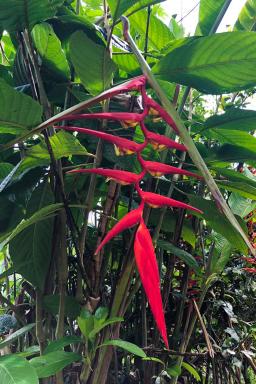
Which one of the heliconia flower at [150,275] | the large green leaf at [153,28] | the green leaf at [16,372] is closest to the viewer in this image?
the heliconia flower at [150,275]

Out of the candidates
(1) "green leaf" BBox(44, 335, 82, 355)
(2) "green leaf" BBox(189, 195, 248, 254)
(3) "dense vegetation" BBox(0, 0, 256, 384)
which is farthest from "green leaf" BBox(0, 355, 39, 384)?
(2) "green leaf" BBox(189, 195, 248, 254)

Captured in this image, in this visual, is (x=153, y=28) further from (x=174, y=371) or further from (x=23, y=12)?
(x=174, y=371)

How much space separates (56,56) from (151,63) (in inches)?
6.8

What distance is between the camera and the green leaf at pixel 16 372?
370 mm

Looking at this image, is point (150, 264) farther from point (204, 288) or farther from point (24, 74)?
point (204, 288)

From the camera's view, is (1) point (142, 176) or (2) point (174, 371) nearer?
(1) point (142, 176)

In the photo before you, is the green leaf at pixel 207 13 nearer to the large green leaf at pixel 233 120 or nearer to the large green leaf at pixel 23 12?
the large green leaf at pixel 233 120

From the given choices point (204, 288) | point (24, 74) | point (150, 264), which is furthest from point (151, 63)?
point (150, 264)

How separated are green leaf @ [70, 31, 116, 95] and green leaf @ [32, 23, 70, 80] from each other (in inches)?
4.6

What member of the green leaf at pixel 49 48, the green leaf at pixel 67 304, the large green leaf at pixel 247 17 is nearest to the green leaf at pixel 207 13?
the large green leaf at pixel 247 17

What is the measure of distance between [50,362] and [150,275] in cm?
35

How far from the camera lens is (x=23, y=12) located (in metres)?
0.49

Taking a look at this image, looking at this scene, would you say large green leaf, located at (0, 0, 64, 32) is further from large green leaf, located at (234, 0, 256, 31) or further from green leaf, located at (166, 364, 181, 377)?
green leaf, located at (166, 364, 181, 377)

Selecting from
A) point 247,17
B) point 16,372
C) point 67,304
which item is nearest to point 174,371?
point 67,304
